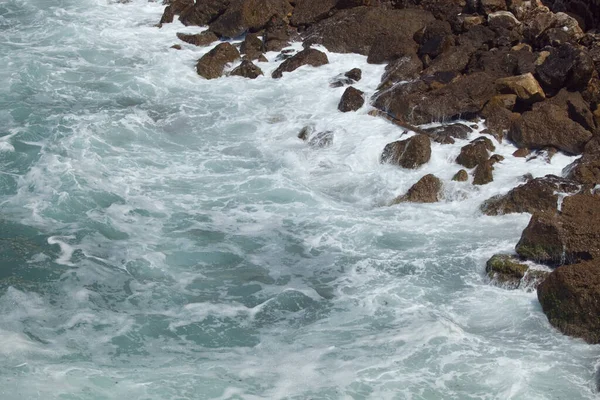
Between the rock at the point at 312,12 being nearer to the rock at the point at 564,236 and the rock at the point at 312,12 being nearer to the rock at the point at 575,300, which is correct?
the rock at the point at 564,236

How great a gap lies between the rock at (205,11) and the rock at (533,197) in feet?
33.2

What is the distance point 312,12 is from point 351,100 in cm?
426

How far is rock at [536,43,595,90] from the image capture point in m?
14.9

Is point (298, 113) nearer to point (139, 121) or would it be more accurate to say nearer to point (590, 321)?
point (139, 121)

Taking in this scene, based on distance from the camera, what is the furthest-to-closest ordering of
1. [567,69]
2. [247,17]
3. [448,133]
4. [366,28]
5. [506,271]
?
[247,17] < [366,28] < [567,69] < [448,133] < [506,271]

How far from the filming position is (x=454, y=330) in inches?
389

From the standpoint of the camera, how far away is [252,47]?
730 inches

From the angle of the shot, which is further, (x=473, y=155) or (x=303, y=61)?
(x=303, y=61)

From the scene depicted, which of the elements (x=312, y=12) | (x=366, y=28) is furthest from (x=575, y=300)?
(x=312, y=12)

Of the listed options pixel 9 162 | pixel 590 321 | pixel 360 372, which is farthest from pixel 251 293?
pixel 9 162

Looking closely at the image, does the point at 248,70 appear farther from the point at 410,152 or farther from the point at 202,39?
the point at 410,152

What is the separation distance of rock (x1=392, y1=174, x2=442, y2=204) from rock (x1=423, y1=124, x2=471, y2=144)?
139 cm

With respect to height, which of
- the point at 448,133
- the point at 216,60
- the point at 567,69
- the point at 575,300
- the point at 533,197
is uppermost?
the point at 567,69

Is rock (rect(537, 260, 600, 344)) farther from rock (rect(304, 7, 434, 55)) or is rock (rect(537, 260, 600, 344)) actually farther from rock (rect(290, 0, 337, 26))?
rock (rect(290, 0, 337, 26))
